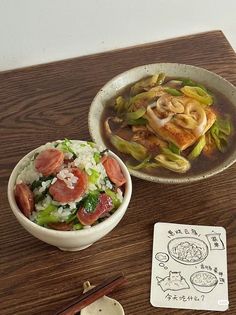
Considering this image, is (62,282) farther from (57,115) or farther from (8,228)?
(57,115)

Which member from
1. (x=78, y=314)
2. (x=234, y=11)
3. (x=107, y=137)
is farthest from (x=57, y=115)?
(x=234, y=11)

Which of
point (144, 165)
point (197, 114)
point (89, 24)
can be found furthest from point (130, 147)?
point (89, 24)

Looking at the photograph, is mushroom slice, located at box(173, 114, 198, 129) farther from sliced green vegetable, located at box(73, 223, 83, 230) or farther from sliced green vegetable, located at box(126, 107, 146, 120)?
sliced green vegetable, located at box(73, 223, 83, 230)

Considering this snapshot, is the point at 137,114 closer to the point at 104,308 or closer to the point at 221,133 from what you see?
the point at 221,133

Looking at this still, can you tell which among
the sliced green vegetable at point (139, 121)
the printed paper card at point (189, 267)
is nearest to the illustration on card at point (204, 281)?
the printed paper card at point (189, 267)

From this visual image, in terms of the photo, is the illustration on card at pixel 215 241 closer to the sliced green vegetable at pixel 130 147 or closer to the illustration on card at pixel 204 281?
the illustration on card at pixel 204 281
